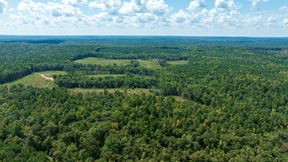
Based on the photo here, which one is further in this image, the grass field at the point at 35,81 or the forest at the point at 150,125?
the grass field at the point at 35,81

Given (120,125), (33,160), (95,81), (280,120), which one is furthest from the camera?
(95,81)

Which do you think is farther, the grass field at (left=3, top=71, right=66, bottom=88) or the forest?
the grass field at (left=3, top=71, right=66, bottom=88)

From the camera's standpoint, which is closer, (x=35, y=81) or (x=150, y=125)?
(x=150, y=125)

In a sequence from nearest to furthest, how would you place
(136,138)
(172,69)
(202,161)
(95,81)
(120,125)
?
(202,161), (136,138), (120,125), (95,81), (172,69)

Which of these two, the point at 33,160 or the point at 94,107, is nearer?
the point at 33,160

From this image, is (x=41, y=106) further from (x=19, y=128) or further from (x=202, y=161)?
(x=202, y=161)

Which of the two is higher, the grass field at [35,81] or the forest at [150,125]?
the forest at [150,125]

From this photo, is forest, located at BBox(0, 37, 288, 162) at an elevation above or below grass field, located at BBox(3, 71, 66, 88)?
above

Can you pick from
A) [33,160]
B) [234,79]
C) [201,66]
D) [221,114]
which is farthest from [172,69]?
[33,160]

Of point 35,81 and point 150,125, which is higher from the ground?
point 150,125
